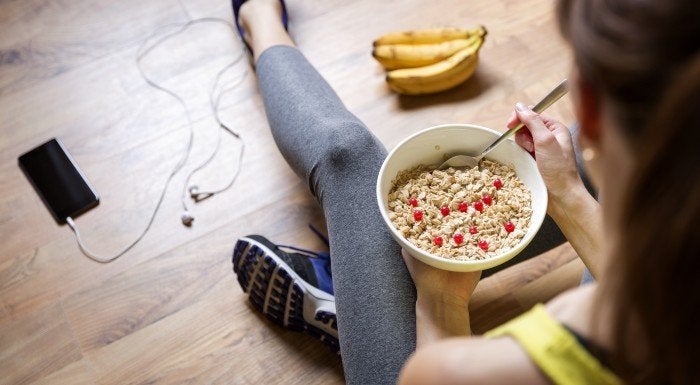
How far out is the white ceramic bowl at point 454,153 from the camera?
2.90ft

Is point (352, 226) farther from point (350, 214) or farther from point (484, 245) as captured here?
point (484, 245)

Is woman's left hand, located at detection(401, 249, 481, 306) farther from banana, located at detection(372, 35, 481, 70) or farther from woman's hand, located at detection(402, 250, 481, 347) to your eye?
banana, located at detection(372, 35, 481, 70)

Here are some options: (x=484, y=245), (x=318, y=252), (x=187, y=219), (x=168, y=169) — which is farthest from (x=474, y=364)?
(x=168, y=169)

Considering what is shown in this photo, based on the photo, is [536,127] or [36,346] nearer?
[536,127]

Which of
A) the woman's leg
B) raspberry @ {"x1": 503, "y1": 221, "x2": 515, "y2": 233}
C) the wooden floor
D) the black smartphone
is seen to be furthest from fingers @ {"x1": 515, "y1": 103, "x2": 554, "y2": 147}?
the black smartphone

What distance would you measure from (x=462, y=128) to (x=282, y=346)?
0.56m

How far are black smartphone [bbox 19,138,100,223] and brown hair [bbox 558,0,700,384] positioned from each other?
3.79 feet

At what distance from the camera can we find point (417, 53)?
138 centimetres

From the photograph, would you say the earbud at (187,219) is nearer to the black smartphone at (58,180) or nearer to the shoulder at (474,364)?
the black smartphone at (58,180)

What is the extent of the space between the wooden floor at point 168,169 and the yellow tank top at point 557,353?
26.4 inches

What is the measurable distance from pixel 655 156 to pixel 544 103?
496 millimetres

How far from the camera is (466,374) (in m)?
0.54

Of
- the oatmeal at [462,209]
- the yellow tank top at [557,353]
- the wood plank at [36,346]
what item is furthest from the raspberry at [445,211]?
the wood plank at [36,346]

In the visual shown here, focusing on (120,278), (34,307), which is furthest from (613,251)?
(34,307)
